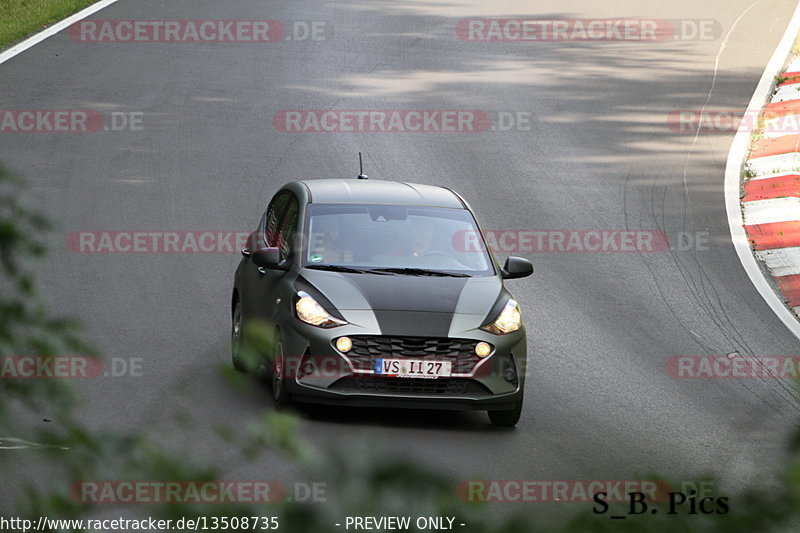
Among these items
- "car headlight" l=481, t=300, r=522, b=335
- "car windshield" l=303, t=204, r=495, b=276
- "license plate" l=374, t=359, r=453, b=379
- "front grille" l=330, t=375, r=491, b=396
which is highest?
"car windshield" l=303, t=204, r=495, b=276

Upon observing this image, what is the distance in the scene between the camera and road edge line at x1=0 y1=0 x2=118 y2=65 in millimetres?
22531

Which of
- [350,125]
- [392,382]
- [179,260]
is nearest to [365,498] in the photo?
[392,382]

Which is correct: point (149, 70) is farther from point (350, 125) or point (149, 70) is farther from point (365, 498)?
point (365, 498)

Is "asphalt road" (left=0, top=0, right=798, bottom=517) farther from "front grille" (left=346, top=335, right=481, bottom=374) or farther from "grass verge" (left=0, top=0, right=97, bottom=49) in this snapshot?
"grass verge" (left=0, top=0, right=97, bottom=49)

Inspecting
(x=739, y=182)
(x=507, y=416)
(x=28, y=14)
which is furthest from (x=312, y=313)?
(x=28, y=14)

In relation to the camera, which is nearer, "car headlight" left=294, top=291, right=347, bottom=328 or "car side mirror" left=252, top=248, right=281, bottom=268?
"car headlight" left=294, top=291, right=347, bottom=328

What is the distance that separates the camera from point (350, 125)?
19812mm

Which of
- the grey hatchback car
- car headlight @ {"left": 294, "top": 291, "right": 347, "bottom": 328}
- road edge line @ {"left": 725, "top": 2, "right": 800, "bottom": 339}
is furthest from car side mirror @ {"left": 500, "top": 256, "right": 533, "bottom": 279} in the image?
road edge line @ {"left": 725, "top": 2, "right": 800, "bottom": 339}

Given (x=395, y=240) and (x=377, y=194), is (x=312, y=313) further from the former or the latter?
Result: (x=377, y=194)

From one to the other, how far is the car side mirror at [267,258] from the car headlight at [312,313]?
468 mm

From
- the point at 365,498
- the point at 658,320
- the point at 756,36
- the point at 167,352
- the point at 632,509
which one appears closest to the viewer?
the point at 365,498

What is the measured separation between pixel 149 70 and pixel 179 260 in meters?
9.32

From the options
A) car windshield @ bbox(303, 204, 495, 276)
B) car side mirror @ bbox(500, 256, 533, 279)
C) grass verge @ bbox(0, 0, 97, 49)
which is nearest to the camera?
car windshield @ bbox(303, 204, 495, 276)

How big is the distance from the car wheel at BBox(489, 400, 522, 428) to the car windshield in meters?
1.16
